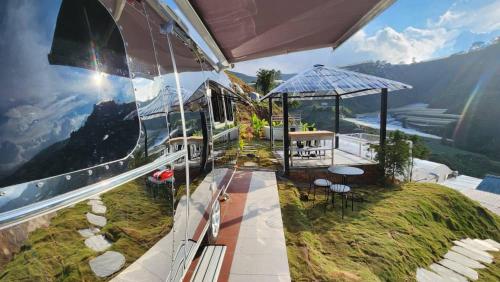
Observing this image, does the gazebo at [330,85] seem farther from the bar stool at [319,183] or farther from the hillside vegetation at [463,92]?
the hillside vegetation at [463,92]

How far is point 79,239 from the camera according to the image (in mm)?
1072

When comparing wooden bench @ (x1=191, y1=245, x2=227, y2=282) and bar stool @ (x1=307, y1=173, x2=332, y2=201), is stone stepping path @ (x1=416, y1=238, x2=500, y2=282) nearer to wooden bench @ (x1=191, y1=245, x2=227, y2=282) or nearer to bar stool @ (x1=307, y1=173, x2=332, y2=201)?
bar stool @ (x1=307, y1=173, x2=332, y2=201)

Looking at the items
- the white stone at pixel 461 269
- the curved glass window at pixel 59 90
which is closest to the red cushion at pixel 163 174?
the curved glass window at pixel 59 90

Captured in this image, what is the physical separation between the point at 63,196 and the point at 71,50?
63 cm

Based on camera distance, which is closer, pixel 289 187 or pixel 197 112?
pixel 197 112

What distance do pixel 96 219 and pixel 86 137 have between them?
369mm

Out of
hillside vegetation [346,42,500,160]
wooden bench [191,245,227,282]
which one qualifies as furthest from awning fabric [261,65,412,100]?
hillside vegetation [346,42,500,160]

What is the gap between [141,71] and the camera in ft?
5.47

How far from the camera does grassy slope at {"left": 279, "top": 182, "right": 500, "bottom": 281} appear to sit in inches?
165

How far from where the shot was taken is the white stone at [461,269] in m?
4.99

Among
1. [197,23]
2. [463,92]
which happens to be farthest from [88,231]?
[463,92]

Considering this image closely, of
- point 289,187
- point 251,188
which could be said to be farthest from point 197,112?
point 289,187

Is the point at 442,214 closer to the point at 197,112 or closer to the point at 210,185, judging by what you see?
the point at 210,185

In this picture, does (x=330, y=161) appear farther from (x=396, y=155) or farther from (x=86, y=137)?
(x=86, y=137)
